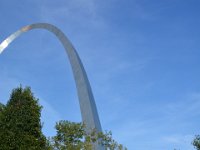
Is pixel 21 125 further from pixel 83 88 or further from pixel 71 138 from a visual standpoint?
pixel 83 88

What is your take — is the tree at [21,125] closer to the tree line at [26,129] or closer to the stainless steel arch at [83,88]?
the tree line at [26,129]

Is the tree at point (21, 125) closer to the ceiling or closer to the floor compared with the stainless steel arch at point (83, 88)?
closer to the floor

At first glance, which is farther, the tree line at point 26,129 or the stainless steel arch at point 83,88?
the stainless steel arch at point 83,88

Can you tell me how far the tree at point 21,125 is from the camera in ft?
81.8

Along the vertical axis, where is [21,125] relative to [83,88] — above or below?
below

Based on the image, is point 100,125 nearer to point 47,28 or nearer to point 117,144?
point 117,144

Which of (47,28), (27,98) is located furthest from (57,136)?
(47,28)

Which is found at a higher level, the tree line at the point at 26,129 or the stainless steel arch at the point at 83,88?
the stainless steel arch at the point at 83,88

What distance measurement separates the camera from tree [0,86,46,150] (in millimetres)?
24922

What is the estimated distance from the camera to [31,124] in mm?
25750

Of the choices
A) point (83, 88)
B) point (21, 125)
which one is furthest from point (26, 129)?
point (83, 88)

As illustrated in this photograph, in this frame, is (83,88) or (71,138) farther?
(83,88)

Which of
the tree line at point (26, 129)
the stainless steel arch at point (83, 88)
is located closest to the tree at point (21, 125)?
the tree line at point (26, 129)

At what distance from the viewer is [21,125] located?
25609mm
